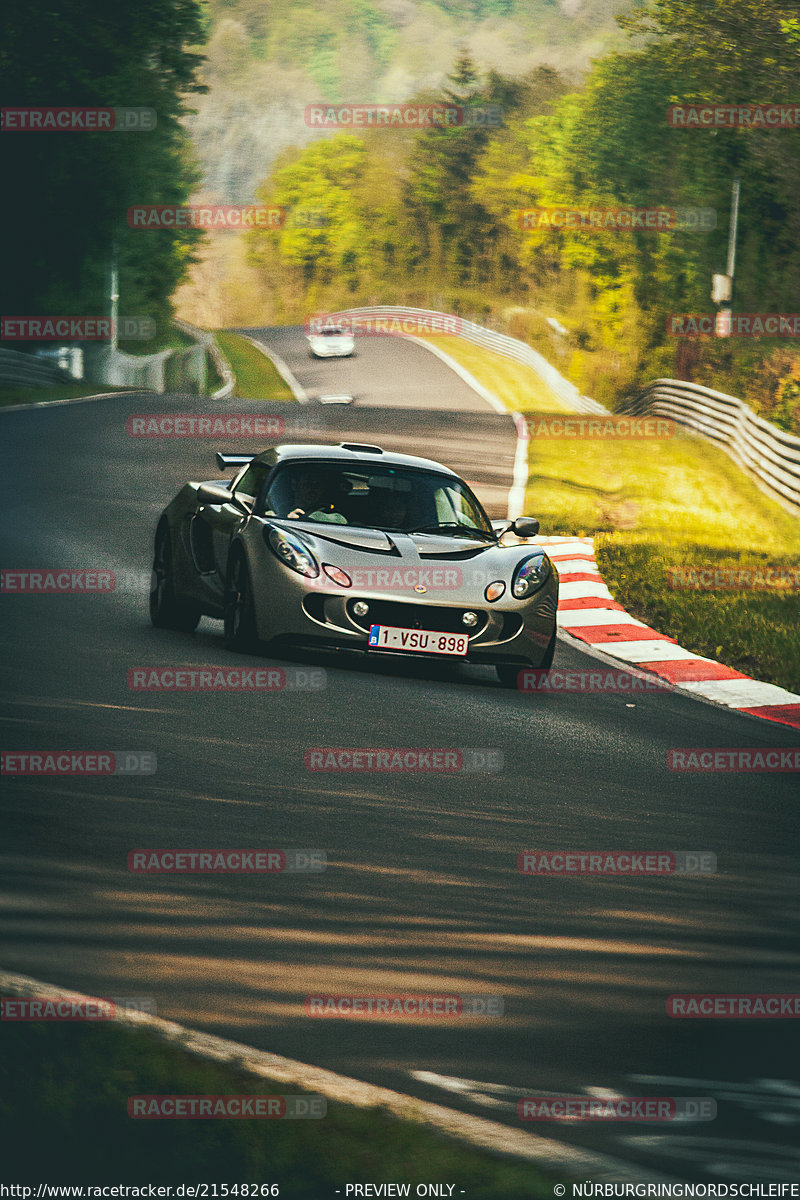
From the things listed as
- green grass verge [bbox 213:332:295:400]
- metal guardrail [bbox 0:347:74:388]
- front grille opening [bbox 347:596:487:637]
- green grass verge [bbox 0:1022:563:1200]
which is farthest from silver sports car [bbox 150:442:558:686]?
green grass verge [bbox 213:332:295:400]

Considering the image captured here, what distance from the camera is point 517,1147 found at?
3.39 m

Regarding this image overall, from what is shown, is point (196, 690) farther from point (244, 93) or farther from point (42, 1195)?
point (244, 93)

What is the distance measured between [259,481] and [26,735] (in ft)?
11.8

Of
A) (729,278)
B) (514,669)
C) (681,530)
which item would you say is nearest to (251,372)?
(729,278)

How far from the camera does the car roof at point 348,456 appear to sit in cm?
Result: 1052

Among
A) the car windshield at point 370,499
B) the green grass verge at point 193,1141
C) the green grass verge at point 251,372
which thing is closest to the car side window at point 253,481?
the car windshield at point 370,499

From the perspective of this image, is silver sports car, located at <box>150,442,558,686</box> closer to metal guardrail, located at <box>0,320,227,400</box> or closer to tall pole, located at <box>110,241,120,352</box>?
metal guardrail, located at <box>0,320,227,400</box>

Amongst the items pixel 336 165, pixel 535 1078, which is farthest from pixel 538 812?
pixel 336 165

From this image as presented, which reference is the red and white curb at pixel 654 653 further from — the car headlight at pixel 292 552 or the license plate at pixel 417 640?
the car headlight at pixel 292 552

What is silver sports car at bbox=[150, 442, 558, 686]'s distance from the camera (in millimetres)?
9375

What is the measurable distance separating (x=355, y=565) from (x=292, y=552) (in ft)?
1.23

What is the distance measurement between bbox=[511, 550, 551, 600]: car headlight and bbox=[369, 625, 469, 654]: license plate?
1.50 feet

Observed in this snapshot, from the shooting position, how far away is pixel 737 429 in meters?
27.7

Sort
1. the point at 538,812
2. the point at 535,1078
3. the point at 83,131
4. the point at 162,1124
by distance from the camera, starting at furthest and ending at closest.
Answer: the point at 83,131 → the point at 538,812 → the point at 535,1078 → the point at 162,1124
